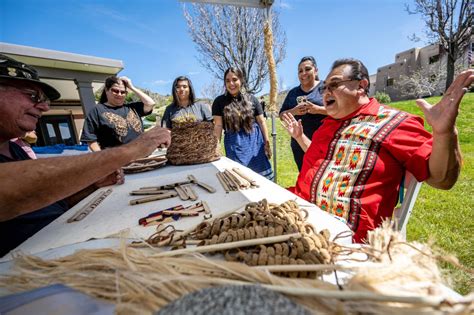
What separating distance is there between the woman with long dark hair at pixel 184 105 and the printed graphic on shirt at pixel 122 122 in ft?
1.84

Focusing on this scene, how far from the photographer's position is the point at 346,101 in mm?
1814

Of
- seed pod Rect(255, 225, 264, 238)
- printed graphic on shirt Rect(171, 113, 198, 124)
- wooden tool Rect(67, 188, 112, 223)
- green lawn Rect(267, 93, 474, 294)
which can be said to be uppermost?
printed graphic on shirt Rect(171, 113, 198, 124)

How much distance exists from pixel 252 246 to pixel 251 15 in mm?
13280

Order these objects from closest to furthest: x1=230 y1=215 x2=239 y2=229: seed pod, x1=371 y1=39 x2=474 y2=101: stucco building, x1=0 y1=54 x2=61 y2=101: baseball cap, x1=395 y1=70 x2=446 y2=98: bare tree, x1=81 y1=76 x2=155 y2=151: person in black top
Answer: x1=230 y1=215 x2=239 y2=229: seed pod
x1=0 y1=54 x2=61 y2=101: baseball cap
x1=81 y1=76 x2=155 y2=151: person in black top
x1=395 y1=70 x2=446 y2=98: bare tree
x1=371 y1=39 x2=474 y2=101: stucco building

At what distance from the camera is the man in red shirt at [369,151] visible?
131cm

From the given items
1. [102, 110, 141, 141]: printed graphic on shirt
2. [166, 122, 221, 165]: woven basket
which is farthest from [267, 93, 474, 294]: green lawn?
[102, 110, 141, 141]: printed graphic on shirt

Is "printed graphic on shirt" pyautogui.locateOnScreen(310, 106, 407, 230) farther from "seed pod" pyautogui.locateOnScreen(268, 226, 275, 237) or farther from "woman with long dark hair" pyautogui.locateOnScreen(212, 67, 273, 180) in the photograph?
"woman with long dark hair" pyautogui.locateOnScreen(212, 67, 273, 180)

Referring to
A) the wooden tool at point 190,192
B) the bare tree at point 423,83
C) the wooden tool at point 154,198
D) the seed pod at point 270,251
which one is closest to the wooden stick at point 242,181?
the wooden tool at point 190,192

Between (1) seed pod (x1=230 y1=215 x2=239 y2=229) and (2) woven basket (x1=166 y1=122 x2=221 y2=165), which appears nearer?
(1) seed pod (x1=230 y1=215 x2=239 y2=229)

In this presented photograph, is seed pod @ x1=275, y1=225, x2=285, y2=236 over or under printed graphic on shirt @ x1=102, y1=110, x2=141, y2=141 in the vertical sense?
under

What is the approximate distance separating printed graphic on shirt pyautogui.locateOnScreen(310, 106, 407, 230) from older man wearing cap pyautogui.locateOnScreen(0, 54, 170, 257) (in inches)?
47.9

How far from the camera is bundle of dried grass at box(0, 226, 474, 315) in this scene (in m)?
0.50

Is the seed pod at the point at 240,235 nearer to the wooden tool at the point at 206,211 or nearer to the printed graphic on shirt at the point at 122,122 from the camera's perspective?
the wooden tool at the point at 206,211

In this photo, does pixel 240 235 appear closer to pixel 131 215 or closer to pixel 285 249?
pixel 285 249
